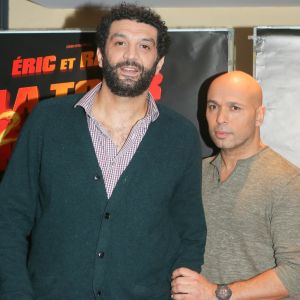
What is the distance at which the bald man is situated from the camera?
1.98 m

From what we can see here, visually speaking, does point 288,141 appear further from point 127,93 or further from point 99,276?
point 99,276

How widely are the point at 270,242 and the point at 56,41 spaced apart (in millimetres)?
1666

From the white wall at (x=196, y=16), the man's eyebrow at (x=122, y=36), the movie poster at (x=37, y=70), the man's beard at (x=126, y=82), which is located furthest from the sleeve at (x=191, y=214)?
the white wall at (x=196, y=16)

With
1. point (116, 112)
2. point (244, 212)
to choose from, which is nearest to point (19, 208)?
point (116, 112)

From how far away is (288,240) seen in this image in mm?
1984

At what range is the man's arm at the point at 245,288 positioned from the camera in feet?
6.28

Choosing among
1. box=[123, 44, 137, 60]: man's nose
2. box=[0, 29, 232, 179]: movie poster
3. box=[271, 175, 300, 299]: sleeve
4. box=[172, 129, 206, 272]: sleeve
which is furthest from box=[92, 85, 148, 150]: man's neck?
box=[0, 29, 232, 179]: movie poster

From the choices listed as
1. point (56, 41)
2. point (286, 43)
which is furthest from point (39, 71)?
point (286, 43)

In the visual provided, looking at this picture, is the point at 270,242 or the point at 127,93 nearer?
the point at 127,93

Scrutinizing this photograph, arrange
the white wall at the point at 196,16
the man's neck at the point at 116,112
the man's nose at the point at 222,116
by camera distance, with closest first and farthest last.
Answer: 1. the man's neck at the point at 116,112
2. the man's nose at the point at 222,116
3. the white wall at the point at 196,16

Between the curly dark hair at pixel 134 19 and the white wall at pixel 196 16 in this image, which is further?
the white wall at pixel 196 16

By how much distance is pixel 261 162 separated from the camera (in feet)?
7.18

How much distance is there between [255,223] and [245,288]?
0.87 feet

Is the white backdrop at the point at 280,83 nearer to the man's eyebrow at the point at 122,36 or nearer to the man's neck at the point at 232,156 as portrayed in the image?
the man's neck at the point at 232,156
